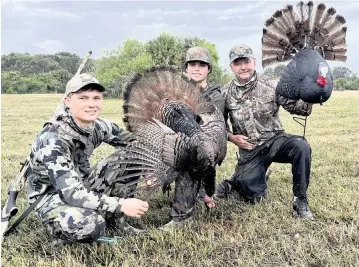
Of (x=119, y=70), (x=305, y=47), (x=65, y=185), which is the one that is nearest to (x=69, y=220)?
(x=65, y=185)

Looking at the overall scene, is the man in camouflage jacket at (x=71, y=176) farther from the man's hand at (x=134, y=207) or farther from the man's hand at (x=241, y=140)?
the man's hand at (x=241, y=140)

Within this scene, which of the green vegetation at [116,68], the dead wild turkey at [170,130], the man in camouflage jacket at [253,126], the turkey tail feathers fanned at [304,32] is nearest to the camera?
the dead wild turkey at [170,130]

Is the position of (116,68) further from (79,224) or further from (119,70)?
(79,224)

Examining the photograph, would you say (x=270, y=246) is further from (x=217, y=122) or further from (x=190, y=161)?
(x=217, y=122)

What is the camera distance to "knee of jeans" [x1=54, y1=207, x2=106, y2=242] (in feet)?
11.6

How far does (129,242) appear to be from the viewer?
3814 mm

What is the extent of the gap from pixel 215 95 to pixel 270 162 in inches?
39.1

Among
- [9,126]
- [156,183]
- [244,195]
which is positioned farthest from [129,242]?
[9,126]

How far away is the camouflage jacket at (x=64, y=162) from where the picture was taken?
3.49m

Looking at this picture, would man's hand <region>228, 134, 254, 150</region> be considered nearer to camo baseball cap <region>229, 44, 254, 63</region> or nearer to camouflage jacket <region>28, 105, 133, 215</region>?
camo baseball cap <region>229, 44, 254, 63</region>

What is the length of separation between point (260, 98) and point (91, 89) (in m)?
2.06

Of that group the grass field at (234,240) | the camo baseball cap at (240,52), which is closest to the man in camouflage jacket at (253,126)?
the camo baseball cap at (240,52)

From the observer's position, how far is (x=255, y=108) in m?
4.91

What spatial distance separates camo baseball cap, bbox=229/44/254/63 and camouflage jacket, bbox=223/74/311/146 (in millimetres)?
301
